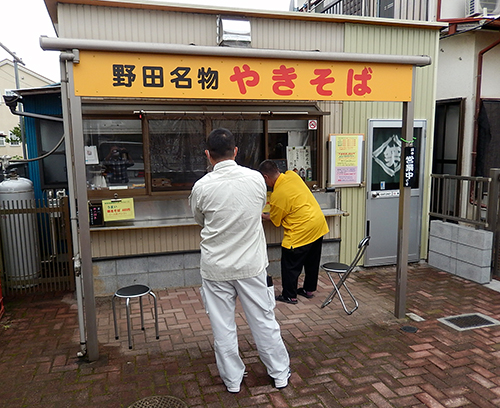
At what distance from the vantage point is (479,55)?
721 cm

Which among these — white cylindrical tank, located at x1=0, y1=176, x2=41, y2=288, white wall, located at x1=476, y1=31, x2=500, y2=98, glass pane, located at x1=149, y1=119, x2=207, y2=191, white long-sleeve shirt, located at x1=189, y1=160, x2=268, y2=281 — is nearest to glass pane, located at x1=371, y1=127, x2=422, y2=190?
white wall, located at x1=476, y1=31, x2=500, y2=98

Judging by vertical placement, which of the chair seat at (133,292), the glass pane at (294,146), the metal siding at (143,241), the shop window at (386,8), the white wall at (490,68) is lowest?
the chair seat at (133,292)

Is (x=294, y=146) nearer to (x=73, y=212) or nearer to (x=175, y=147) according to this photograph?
(x=175, y=147)

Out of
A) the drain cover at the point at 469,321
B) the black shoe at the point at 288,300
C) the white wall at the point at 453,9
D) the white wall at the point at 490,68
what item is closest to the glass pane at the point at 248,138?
the black shoe at the point at 288,300

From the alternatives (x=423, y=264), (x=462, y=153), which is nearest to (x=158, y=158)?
(x=423, y=264)

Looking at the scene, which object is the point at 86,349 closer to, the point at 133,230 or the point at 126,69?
the point at 133,230

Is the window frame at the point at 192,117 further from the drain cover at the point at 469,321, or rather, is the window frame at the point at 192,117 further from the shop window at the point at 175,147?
the drain cover at the point at 469,321

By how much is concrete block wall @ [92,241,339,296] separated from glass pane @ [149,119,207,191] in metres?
1.03

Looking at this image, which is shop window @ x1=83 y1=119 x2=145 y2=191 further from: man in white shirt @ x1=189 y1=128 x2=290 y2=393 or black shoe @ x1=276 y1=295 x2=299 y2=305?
man in white shirt @ x1=189 y1=128 x2=290 y2=393

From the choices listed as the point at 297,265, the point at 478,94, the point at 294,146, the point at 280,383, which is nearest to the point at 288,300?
the point at 297,265

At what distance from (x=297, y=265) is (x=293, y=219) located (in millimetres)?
Result: 607

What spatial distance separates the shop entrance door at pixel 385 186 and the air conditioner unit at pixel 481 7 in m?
1.99

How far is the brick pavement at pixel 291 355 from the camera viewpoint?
3.51 m

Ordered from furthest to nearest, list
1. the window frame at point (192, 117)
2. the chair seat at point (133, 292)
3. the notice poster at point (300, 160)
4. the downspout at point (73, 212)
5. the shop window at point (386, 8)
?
the shop window at point (386, 8)
the notice poster at point (300, 160)
the window frame at point (192, 117)
the chair seat at point (133, 292)
the downspout at point (73, 212)
